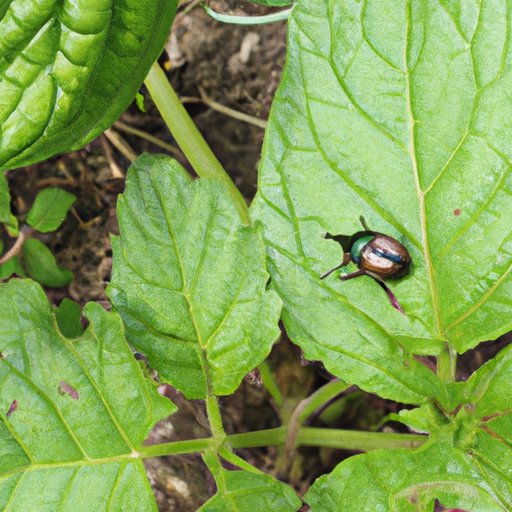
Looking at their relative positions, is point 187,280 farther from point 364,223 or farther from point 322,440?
point 322,440

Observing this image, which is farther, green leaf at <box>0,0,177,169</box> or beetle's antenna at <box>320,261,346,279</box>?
beetle's antenna at <box>320,261,346,279</box>

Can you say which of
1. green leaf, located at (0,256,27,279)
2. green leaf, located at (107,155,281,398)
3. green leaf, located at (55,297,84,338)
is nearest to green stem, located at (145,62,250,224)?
green leaf, located at (107,155,281,398)

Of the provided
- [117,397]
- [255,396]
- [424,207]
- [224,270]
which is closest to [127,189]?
[224,270]

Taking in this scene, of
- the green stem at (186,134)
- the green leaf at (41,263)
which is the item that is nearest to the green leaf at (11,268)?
the green leaf at (41,263)

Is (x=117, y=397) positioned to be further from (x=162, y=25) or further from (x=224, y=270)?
(x=162, y=25)

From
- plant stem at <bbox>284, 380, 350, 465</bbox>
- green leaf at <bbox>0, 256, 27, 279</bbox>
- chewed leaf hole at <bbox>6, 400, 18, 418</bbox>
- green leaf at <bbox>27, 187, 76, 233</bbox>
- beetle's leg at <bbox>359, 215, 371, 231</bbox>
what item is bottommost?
plant stem at <bbox>284, 380, 350, 465</bbox>

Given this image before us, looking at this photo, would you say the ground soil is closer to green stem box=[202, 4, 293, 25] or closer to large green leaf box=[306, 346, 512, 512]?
green stem box=[202, 4, 293, 25]

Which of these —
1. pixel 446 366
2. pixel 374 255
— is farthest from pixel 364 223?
pixel 446 366
